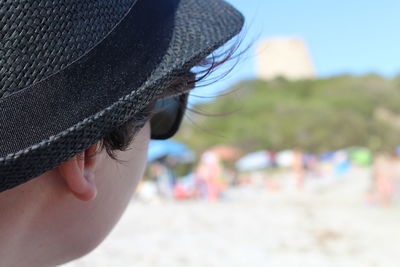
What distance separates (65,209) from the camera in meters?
0.77

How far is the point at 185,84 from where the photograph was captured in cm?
83

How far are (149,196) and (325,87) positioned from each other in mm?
36147

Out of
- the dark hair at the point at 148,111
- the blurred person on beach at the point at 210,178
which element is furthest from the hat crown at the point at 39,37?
the blurred person on beach at the point at 210,178

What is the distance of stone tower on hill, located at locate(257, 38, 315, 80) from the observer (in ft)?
196

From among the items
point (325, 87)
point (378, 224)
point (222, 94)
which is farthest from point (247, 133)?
point (222, 94)

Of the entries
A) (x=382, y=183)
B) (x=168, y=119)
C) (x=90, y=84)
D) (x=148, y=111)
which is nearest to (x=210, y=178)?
(x=382, y=183)

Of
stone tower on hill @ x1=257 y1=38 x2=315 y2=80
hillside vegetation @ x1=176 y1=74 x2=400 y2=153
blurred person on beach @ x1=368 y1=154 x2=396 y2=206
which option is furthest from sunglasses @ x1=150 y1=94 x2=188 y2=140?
stone tower on hill @ x1=257 y1=38 x2=315 y2=80

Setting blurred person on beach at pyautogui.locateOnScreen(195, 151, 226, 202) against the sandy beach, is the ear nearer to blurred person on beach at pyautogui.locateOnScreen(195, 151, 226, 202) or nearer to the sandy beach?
the sandy beach

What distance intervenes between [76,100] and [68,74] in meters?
0.04

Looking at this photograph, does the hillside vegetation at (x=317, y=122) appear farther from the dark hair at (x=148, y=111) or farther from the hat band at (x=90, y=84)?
the hat band at (x=90, y=84)

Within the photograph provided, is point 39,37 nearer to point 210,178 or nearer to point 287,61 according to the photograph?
point 210,178

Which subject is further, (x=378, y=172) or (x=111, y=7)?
(x=378, y=172)

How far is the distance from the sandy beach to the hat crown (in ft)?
10.5

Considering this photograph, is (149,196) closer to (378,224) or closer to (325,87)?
(378,224)
